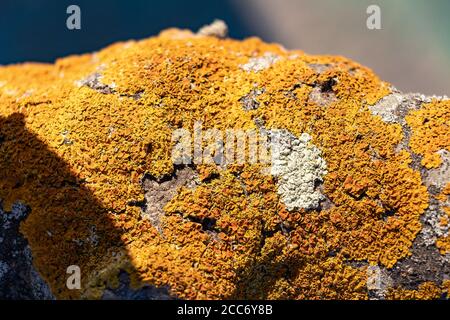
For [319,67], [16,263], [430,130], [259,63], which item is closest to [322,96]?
[319,67]

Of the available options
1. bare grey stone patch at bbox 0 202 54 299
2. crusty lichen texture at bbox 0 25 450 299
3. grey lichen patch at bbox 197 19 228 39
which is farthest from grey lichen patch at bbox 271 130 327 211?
grey lichen patch at bbox 197 19 228 39

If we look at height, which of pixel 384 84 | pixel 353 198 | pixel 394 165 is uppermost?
pixel 384 84

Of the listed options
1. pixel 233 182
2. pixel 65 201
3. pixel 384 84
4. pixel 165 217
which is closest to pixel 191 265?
pixel 165 217

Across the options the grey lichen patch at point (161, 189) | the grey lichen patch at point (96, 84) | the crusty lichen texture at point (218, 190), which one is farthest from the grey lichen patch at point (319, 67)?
the grey lichen patch at point (96, 84)

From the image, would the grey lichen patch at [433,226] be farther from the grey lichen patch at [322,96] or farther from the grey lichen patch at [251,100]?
the grey lichen patch at [251,100]

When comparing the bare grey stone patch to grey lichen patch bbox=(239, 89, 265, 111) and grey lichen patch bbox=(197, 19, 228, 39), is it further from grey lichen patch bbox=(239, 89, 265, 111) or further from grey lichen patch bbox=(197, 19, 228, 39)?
grey lichen patch bbox=(197, 19, 228, 39)

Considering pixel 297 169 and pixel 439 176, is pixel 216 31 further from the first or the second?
pixel 439 176
